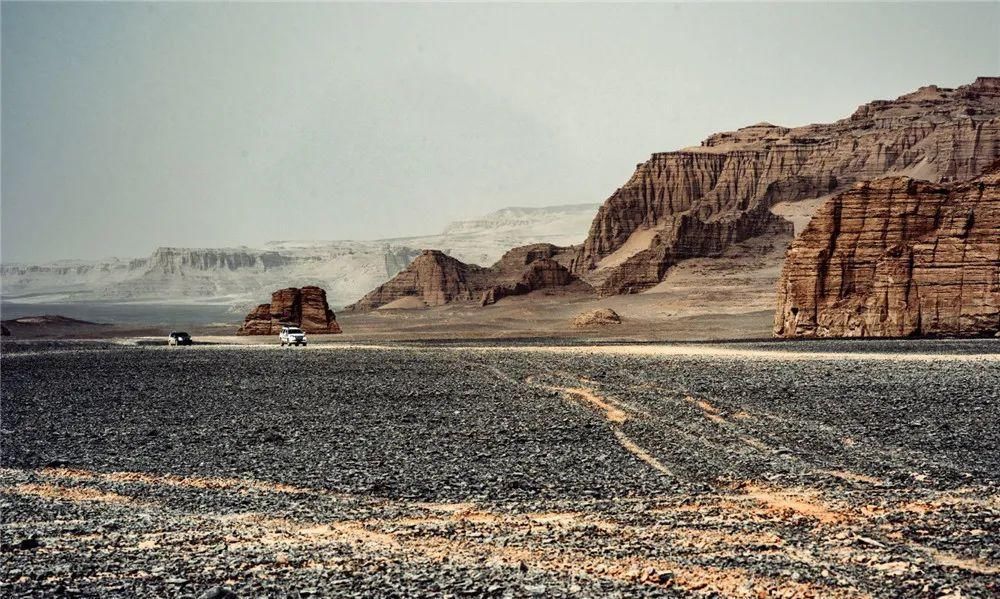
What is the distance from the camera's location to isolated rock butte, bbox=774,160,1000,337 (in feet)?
169

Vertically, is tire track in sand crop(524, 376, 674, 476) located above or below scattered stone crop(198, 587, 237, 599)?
above

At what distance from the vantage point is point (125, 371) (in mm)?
37688

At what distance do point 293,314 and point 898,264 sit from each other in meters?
50.0

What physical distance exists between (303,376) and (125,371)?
28.9 ft

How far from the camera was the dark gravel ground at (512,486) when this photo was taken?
37.0 ft

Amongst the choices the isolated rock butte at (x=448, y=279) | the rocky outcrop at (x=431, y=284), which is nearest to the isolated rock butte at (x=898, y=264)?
the isolated rock butte at (x=448, y=279)

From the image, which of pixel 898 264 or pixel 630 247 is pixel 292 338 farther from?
pixel 630 247

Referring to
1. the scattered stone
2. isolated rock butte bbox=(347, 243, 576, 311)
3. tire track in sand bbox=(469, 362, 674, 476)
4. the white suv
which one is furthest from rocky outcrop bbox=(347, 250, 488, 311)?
the scattered stone

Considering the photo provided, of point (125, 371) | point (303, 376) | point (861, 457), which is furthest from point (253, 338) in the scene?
point (861, 457)

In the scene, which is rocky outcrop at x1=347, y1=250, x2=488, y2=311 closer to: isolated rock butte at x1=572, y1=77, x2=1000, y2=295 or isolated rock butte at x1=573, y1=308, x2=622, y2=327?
isolated rock butte at x1=572, y1=77, x2=1000, y2=295

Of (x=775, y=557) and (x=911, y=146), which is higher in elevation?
(x=911, y=146)

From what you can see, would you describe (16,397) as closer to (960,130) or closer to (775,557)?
(775,557)

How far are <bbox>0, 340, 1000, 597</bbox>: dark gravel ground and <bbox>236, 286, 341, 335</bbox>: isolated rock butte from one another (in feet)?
162

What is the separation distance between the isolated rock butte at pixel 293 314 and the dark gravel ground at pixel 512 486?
162 ft
